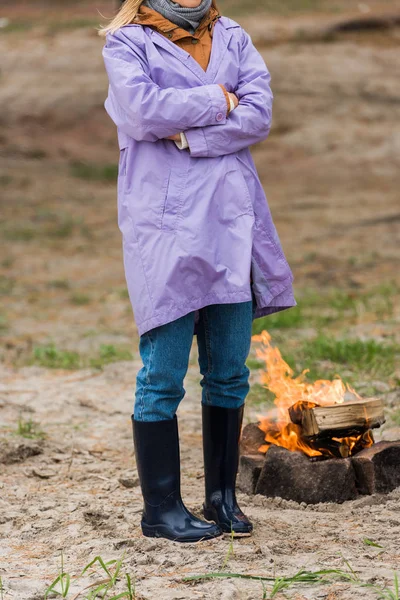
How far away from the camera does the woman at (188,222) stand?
305cm

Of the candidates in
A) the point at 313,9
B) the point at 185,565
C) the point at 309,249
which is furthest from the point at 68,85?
the point at 185,565

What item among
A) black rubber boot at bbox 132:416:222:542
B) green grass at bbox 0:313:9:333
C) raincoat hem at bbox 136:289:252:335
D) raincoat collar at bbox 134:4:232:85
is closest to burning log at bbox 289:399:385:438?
black rubber boot at bbox 132:416:222:542

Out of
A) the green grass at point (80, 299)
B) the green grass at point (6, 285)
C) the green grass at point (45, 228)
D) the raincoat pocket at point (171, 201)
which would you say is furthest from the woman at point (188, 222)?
the green grass at point (45, 228)

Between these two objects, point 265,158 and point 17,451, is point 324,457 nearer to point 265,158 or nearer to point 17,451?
point 17,451

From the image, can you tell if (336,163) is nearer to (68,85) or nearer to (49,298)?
(68,85)

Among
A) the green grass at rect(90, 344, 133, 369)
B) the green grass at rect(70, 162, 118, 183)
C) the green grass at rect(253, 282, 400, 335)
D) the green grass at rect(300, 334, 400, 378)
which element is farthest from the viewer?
the green grass at rect(70, 162, 118, 183)

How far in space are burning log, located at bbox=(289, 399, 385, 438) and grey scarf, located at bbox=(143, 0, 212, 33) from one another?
5.28 ft

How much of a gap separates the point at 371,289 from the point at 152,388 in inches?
211

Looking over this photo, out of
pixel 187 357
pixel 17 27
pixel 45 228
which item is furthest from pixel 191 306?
pixel 17 27

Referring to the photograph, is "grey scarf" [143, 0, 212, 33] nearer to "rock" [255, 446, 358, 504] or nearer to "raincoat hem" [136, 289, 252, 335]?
"raincoat hem" [136, 289, 252, 335]

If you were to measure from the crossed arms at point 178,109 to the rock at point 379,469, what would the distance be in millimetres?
1382

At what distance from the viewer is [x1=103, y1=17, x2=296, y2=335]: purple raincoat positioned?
304 centimetres

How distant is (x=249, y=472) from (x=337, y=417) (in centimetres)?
44

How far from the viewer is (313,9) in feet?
53.2
